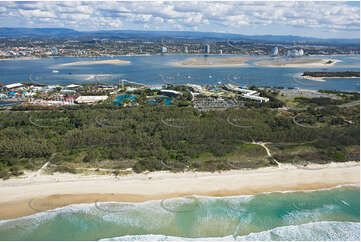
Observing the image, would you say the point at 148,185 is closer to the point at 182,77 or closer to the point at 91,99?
the point at 91,99

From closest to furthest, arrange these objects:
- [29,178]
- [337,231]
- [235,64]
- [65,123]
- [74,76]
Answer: [337,231], [29,178], [65,123], [74,76], [235,64]

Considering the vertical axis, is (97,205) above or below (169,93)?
below

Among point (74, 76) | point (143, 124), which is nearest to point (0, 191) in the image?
point (143, 124)

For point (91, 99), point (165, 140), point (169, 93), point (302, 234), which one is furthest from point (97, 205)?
point (169, 93)

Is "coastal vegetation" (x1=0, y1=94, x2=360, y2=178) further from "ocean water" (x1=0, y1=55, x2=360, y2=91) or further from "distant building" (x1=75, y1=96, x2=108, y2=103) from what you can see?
"ocean water" (x1=0, y1=55, x2=360, y2=91)

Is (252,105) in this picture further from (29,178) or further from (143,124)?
(29,178)

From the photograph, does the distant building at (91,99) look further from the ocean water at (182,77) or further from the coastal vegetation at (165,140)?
the ocean water at (182,77)

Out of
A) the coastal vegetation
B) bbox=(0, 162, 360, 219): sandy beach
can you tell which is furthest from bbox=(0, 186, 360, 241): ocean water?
the coastal vegetation
